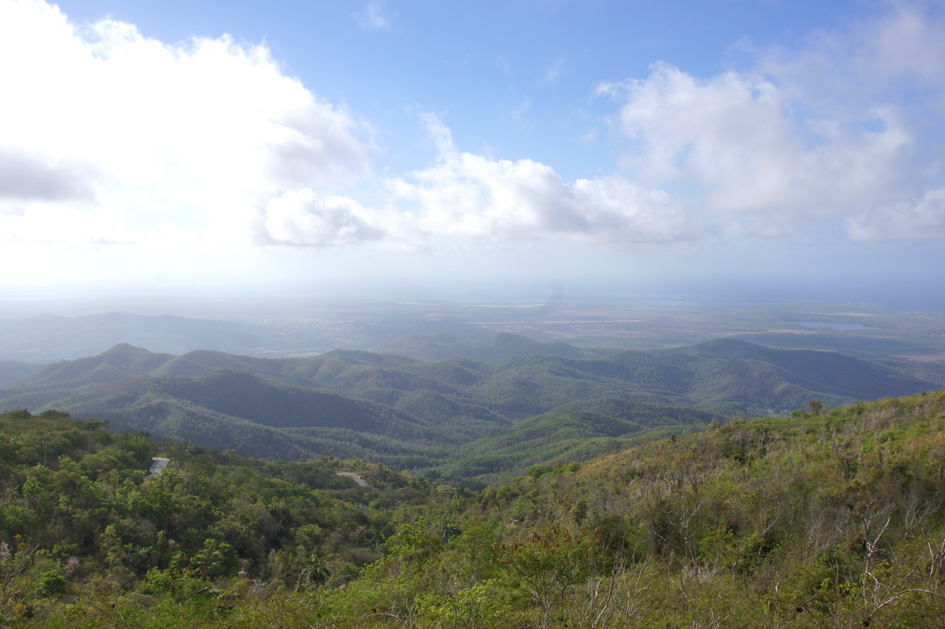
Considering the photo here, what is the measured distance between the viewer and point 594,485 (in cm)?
3075

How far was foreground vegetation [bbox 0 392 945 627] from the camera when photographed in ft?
29.6

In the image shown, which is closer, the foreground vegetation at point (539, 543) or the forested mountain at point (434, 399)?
the foreground vegetation at point (539, 543)

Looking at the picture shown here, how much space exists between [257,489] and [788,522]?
4012 cm

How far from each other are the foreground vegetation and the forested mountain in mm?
47814

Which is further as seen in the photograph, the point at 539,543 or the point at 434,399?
the point at 434,399

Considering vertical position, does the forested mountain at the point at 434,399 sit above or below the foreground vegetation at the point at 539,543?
below

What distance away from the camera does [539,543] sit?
10.2 meters

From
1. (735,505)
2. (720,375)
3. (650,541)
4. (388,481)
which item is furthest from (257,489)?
(720,375)

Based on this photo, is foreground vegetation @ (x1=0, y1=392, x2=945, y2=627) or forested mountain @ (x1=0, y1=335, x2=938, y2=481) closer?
foreground vegetation @ (x1=0, y1=392, x2=945, y2=627)

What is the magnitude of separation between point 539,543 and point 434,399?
147m

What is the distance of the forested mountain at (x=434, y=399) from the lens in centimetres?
9438

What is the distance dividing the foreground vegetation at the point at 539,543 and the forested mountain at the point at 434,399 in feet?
157

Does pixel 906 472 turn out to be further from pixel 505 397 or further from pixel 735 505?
pixel 505 397

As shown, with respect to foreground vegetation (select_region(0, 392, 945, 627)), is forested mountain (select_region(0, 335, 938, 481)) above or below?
below
